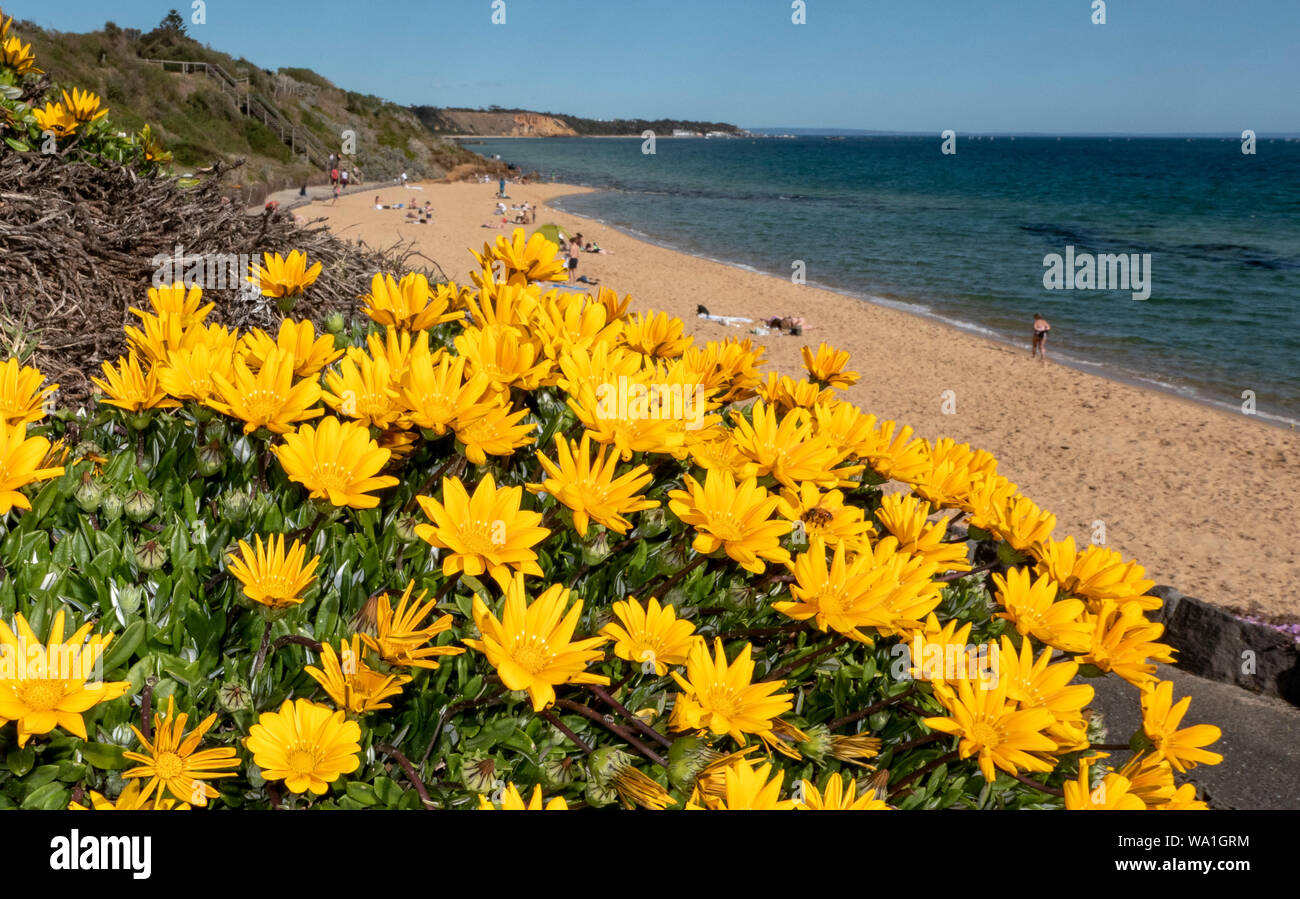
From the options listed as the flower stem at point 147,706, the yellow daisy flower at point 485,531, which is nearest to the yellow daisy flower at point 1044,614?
the yellow daisy flower at point 485,531

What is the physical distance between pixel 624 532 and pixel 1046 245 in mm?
40656

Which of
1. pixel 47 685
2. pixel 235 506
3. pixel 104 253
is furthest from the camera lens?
pixel 104 253

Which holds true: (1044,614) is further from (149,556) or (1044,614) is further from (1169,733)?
(149,556)

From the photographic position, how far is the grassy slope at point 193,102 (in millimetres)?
33500

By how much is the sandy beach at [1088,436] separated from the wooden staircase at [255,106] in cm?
2544

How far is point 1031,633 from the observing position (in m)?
1.36

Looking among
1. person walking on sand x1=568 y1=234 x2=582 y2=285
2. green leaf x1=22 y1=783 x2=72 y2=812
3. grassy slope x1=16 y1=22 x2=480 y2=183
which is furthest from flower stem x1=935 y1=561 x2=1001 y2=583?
grassy slope x1=16 y1=22 x2=480 y2=183

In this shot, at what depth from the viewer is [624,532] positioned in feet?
4.67

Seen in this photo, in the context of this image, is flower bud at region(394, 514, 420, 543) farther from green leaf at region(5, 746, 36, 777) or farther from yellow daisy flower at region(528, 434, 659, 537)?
green leaf at region(5, 746, 36, 777)

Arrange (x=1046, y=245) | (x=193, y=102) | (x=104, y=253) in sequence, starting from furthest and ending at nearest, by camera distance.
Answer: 1. (x=193, y=102)
2. (x=1046, y=245)
3. (x=104, y=253)

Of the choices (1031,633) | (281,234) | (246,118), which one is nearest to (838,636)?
(1031,633)

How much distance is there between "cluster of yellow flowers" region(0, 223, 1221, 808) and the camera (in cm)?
107

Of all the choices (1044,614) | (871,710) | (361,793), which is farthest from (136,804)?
(1044,614)
